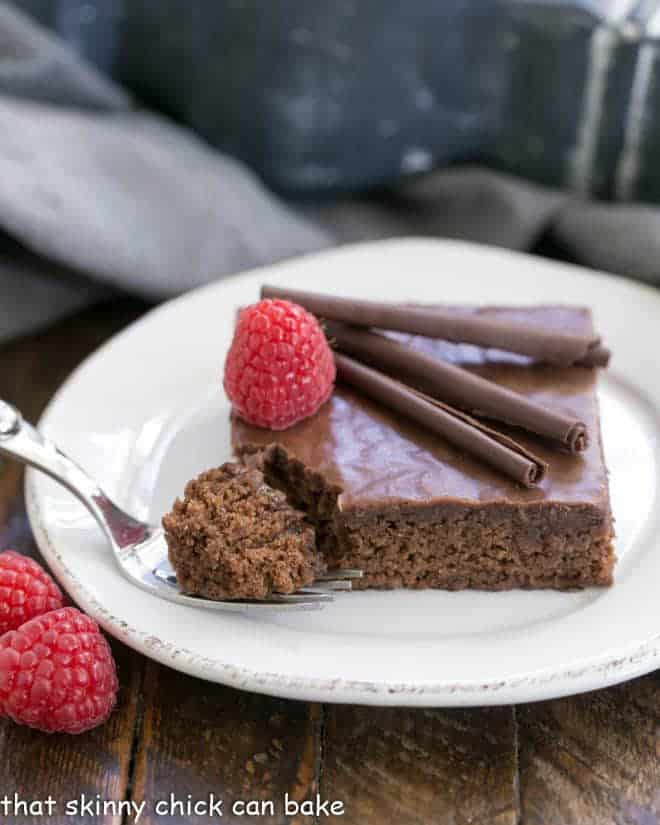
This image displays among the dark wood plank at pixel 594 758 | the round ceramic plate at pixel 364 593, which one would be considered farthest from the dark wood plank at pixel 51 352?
the dark wood plank at pixel 594 758

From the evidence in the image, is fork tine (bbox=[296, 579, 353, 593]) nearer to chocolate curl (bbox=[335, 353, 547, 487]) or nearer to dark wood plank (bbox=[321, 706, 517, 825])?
dark wood plank (bbox=[321, 706, 517, 825])

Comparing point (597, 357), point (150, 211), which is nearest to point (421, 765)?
point (597, 357)

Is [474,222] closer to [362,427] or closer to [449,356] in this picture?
[449,356]

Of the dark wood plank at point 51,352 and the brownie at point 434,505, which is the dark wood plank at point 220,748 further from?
the dark wood plank at point 51,352

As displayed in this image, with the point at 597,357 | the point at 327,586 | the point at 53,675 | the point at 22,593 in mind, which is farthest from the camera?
the point at 597,357

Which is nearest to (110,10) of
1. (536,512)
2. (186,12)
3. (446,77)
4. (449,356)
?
(186,12)

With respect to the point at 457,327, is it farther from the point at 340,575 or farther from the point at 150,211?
the point at 150,211
